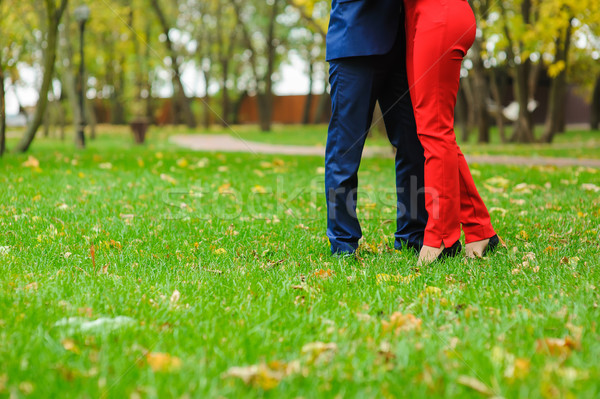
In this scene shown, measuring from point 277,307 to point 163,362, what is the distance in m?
0.66

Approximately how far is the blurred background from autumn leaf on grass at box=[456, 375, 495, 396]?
4291 millimetres

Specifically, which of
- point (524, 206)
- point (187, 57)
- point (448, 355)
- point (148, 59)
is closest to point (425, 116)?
point (448, 355)

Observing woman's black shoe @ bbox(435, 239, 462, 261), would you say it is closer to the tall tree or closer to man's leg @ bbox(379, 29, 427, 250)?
man's leg @ bbox(379, 29, 427, 250)

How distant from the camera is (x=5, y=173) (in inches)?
241

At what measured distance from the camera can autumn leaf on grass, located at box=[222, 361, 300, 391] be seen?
1.51 meters

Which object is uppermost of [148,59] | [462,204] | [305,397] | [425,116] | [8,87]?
[148,59]

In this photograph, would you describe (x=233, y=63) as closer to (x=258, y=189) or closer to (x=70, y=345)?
(x=258, y=189)

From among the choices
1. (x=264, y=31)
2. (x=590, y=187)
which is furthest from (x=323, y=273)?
(x=264, y=31)

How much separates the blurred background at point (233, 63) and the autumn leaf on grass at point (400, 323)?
381 centimetres

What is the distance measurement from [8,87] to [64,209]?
69.6 feet

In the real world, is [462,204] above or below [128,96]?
below

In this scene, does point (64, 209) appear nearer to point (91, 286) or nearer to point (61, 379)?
point (91, 286)

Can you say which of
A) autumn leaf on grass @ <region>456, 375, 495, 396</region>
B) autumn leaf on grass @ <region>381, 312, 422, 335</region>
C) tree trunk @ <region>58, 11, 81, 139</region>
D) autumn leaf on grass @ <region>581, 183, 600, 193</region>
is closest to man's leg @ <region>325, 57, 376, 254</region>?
autumn leaf on grass @ <region>381, 312, 422, 335</region>

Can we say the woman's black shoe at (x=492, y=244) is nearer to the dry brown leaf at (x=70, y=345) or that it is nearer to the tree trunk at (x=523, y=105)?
the dry brown leaf at (x=70, y=345)
